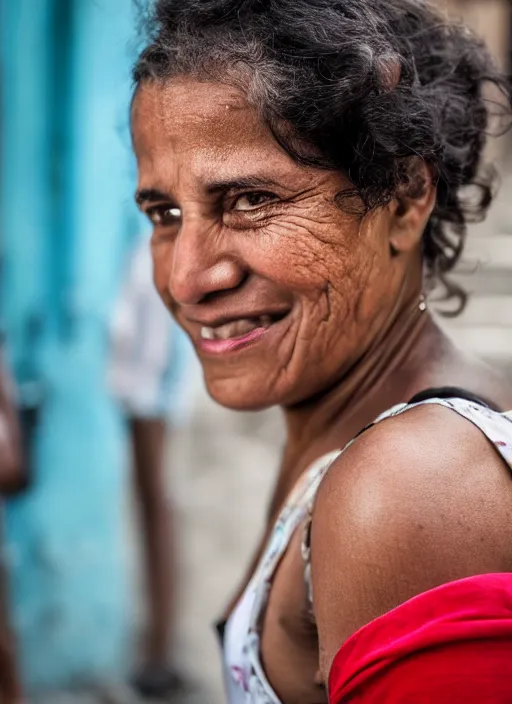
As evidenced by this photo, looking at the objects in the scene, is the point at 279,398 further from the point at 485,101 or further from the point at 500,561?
the point at 485,101

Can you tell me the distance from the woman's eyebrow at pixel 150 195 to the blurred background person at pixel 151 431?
7.86 feet

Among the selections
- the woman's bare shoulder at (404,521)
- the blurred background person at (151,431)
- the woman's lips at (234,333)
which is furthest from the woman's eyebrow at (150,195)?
the blurred background person at (151,431)

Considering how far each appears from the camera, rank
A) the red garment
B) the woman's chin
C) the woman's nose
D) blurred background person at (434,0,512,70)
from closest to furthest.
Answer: the red garment → the woman's nose → the woman's chin → blurred background person at (434,0,512,70)

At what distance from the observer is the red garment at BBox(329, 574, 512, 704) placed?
104 cm

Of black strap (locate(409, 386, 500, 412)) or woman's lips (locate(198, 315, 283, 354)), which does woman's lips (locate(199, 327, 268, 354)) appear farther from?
black strap (locate(409, 386, 500, 412))

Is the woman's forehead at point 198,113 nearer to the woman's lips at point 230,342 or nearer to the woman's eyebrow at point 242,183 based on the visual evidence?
the woman's eyebrow at point 242,183

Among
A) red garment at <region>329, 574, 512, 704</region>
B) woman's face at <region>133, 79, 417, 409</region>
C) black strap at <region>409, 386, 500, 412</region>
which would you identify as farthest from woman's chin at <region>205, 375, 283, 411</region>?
red garment at <region>329, 574, 512, 704</region>

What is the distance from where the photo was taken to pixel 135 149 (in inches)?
62.5

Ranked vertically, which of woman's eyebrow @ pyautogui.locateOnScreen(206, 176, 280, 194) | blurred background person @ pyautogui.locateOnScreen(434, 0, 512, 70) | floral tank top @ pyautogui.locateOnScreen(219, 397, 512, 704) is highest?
woman's eyebrow @ pyautogui.locateOnScreen(206, 176, 280, 194)

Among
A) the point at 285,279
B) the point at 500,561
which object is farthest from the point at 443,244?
the point at 500,561

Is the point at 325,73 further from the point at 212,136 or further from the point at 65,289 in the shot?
the point at 65,289

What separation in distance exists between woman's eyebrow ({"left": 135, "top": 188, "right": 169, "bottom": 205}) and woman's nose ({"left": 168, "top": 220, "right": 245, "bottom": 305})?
10cm

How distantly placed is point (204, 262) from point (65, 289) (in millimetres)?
3163

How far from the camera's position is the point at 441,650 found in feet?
3.45
